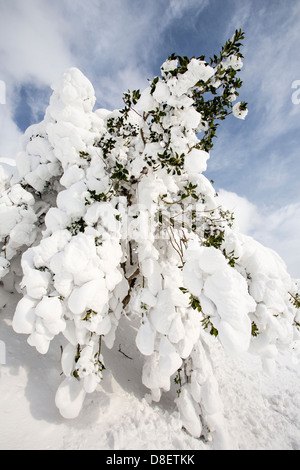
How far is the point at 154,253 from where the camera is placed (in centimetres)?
462

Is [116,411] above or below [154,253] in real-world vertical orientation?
below

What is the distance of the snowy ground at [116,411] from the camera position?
3766 millimetres

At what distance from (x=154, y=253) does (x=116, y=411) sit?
3186mm

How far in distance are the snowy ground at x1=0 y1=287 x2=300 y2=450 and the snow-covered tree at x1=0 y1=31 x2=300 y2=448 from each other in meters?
0.42

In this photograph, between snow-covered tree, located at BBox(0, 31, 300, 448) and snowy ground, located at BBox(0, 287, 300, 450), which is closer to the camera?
snow-covered tree, located at BBox(0, 31, 300, 448)

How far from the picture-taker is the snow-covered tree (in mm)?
3373

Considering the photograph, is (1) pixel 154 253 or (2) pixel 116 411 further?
(1) pixel 154 253

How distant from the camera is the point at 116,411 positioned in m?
4.43

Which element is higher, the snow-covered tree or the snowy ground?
the snow-covered tree

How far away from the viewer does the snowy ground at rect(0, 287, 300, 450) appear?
3.77 m

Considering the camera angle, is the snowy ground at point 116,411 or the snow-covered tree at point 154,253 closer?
the snow-covered tree at point 154,253

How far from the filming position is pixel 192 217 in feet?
15.8

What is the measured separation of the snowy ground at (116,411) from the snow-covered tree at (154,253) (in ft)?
1.38
